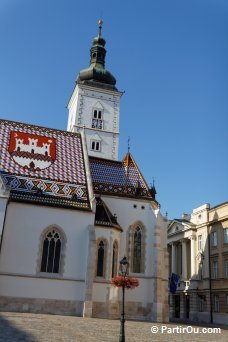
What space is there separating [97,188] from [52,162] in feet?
13.7

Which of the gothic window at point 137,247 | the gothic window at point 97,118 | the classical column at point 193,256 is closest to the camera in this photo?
the gothic window at point 137,247

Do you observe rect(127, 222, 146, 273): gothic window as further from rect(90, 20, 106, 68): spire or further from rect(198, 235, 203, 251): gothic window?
rect(90, 20, 106, 68): spire

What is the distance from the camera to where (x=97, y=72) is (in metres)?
49.3

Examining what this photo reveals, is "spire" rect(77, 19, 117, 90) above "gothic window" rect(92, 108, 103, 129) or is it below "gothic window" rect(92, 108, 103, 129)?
above

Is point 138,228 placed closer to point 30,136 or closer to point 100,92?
point 30,136

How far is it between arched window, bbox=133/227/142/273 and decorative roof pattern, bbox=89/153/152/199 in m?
2.99

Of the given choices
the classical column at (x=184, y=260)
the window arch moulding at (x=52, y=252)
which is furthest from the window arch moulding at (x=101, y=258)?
the classical column at (x=184, y=260)

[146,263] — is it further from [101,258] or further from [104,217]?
[104,217]

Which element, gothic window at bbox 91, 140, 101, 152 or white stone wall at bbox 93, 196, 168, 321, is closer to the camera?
white stone wall at bbox 93, 196, 168, 321

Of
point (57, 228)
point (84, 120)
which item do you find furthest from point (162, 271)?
point (84, 120)

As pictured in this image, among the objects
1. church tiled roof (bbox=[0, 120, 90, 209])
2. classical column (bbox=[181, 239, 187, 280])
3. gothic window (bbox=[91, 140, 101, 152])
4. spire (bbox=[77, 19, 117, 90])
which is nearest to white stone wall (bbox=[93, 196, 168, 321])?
church tiled roof (bbox=[0, 120, 90, 209])

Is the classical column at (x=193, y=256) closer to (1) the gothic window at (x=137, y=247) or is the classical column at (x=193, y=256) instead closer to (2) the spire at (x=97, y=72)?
(1) the gothic window at (x=137, y=247)

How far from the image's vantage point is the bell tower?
45156mm

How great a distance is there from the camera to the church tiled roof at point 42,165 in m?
25.8
